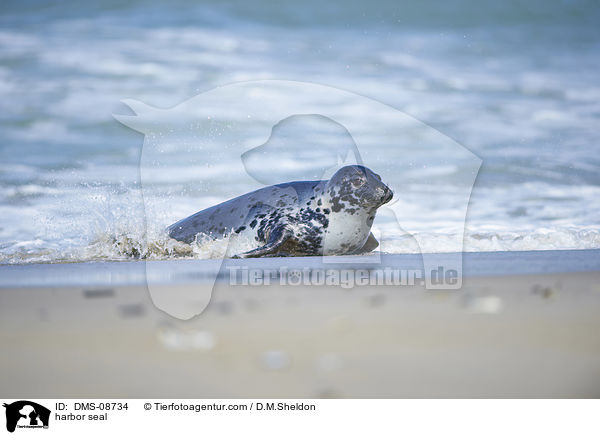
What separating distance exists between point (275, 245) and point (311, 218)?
0.40m

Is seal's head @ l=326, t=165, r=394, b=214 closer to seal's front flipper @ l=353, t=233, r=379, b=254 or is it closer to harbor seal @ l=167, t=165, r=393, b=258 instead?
harbor seal @ l=167, t=165, r=393, b=258

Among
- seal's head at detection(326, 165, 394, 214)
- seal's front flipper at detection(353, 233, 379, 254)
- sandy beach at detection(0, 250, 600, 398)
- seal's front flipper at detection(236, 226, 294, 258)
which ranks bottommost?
sandy beach at detection(0, 250, 600, 398)

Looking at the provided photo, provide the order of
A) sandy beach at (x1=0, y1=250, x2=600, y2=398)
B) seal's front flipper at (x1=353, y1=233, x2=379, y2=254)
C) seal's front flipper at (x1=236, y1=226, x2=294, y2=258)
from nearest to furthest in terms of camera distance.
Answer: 1. sandy beach at (x1=0, y1=250, x2=600, y2=398)
2. seal's front flipper at (x1=236, y1=226, x2=294, y2=258)
3. seal's front flipper at (x1=353, y1=233, x2=379, y2=254)

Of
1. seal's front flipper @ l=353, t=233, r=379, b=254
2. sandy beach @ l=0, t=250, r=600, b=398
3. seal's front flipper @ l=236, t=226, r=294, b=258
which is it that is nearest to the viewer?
sandy beach @ l=0, t=250, r=600, b=398

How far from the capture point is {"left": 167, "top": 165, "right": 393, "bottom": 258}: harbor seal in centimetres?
459

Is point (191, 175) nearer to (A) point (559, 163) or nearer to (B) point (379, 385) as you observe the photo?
(A) point (559, 163)

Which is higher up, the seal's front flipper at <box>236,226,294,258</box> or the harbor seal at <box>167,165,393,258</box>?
the harbor seal at <box>167,165,393,258</box>

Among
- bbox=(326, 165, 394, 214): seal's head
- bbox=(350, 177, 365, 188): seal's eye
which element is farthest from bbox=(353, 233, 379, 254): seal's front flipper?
bbox=(350, 177, 365, 188): seal's eye

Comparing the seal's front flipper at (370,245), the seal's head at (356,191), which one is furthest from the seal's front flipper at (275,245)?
the seal's front flipper at (370,245)
